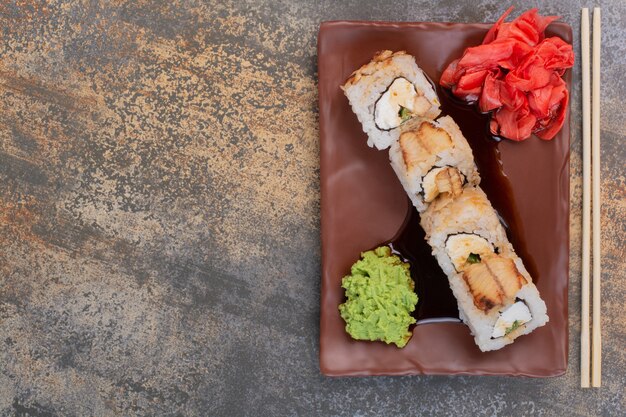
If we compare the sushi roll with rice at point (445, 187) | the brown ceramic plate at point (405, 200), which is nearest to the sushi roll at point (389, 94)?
the sushi roll with rice at point (445, 187)

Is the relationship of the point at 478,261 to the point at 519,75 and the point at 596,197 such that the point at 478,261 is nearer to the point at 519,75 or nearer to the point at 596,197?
the point at 596,197

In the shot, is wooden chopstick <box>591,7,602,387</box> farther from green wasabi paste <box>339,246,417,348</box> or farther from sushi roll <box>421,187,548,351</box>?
green wasabi paste <box>339,246,417,348</box>

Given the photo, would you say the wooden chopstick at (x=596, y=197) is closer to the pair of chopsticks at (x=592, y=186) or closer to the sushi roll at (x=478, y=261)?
the pair of chopsticks at (x=592, y=186)

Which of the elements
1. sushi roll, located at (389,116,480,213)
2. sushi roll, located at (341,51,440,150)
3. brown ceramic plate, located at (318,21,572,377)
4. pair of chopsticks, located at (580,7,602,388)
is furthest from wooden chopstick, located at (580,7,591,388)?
sushi roll, located at (341,51,440,150)

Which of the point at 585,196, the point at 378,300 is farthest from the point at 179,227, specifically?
the point at 585,196

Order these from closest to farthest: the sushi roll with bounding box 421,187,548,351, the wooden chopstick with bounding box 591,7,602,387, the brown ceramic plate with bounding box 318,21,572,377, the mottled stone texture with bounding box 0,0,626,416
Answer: the sushi roll with bounding box 421,187,548,351 < the brown ceramic plate with bounding box 318,21,572,377 < the wooden chopstick with bounding box 591,7,602,387 < the mottled stone texture with bounding box 0,0,626,416

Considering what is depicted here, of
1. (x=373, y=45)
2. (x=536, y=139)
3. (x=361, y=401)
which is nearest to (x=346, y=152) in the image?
(x=373, y=45)
